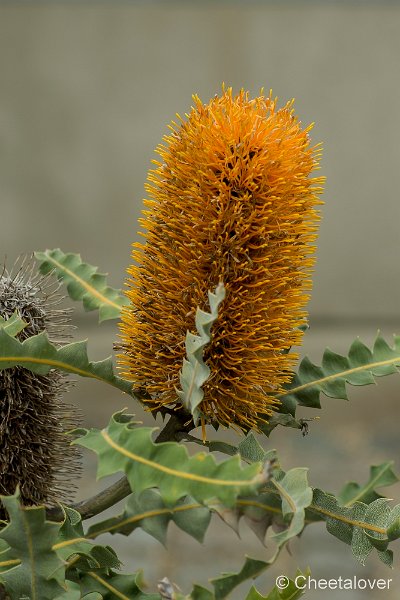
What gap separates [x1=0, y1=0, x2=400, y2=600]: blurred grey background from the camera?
9.85 feet

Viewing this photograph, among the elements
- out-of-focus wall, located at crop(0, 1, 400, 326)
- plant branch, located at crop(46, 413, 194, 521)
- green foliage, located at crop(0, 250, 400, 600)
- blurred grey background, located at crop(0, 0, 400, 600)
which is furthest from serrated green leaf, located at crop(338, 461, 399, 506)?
out-of-focus wall, located at crop(0, 1, 400, 326)

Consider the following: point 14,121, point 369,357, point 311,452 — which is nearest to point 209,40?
point 14,121

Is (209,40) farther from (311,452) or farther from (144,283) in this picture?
(144,283)

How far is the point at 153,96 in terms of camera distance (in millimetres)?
3016

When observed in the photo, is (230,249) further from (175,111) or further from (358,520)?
(175,111)

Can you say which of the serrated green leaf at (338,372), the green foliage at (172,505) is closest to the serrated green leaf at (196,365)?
the green foliage at (172,505)

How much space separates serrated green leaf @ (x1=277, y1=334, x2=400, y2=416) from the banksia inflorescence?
147 mm

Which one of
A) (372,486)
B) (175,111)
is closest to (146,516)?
(372,486)

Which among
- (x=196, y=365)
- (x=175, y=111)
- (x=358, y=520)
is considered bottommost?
(x=358, y=520)

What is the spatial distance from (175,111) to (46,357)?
8.49 feet

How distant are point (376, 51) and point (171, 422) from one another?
273 cm

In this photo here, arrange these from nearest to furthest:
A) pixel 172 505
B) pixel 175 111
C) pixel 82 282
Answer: pixel 172 505 → pixel 82 282 → pixel 175 111

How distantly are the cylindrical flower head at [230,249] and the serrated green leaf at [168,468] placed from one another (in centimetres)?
9

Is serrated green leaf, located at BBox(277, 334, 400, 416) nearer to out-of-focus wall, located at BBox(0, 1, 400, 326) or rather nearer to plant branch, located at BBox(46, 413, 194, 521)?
plant branch, located at BBox(46, 413, 194, 521)
